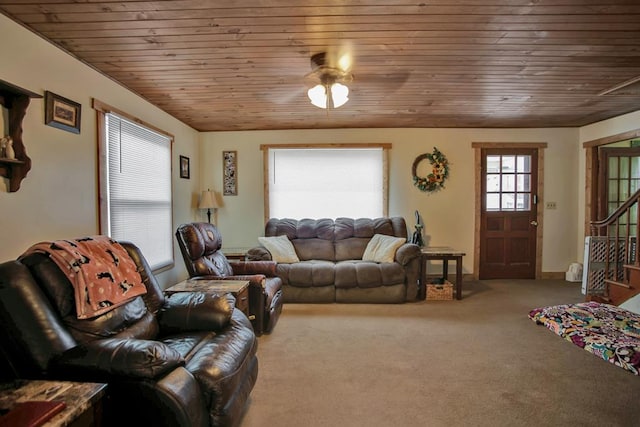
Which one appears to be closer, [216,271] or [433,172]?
[216,271]

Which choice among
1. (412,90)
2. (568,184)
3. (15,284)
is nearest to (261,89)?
(412,90)

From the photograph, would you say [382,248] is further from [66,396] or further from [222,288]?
[66,396]

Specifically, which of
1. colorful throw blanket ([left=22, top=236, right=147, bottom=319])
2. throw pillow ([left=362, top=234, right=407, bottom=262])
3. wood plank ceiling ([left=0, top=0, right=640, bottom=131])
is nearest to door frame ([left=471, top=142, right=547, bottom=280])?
wood plank ceiling ([left=0, top=0, right=640, bottom=131])

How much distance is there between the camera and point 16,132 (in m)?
2.10

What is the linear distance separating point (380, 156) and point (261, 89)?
7.62 feet

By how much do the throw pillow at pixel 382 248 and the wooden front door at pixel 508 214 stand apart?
5.66 ft

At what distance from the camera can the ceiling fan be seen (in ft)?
8.95

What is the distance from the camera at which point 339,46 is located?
101 inches

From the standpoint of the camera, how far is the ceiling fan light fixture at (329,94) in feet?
9.50

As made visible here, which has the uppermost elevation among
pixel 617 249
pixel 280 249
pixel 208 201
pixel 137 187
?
pixel 137 187

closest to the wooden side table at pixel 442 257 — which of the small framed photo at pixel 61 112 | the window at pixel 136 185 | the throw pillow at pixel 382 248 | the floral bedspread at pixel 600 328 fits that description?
the throw pillow at pixel 382 248

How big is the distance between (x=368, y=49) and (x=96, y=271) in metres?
2.37

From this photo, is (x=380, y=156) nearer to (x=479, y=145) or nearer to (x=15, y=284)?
(x=479, y=145)

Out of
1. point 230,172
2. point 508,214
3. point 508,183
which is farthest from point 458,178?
point 230,172
